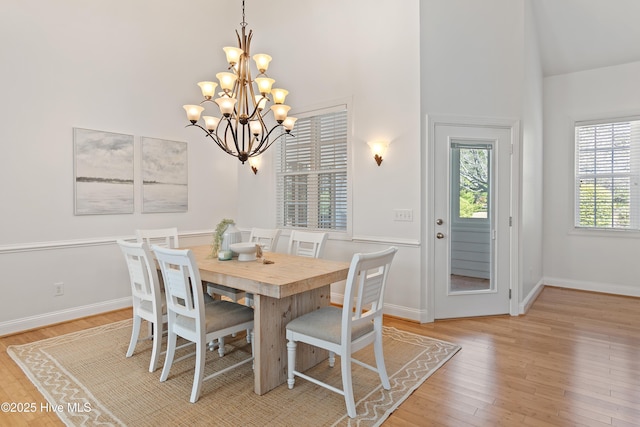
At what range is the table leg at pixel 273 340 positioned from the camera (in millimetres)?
2365

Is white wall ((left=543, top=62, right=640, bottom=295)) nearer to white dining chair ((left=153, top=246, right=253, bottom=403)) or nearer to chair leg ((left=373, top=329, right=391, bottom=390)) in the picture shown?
chair leg ((left=373, top=329, right=391, bottom=390))

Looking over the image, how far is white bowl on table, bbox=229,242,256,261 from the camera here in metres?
2.90

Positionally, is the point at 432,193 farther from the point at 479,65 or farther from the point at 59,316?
the point at 59,316

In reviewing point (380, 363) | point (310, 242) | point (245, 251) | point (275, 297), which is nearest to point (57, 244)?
point (245, 251)

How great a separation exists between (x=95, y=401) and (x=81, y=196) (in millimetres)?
2432

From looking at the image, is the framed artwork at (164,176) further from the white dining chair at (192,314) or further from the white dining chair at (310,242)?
the white dining chair at (192,314)

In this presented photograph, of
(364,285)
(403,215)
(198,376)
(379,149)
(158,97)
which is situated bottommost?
(198,376)

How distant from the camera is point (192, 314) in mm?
2305

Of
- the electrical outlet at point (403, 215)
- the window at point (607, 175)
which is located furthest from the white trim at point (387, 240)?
the window at point (607, 175)

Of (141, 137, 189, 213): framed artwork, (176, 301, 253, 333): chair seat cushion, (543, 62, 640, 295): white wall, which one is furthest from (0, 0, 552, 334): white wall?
(176, 301, 253, 333): chair seat cushion

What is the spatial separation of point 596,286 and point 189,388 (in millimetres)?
5351

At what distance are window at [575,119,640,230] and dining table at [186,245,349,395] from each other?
4326 mm

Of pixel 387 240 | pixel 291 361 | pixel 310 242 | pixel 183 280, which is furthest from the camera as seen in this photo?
pixel 387 240

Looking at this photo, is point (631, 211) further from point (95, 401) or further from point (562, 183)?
point (95, 401)
